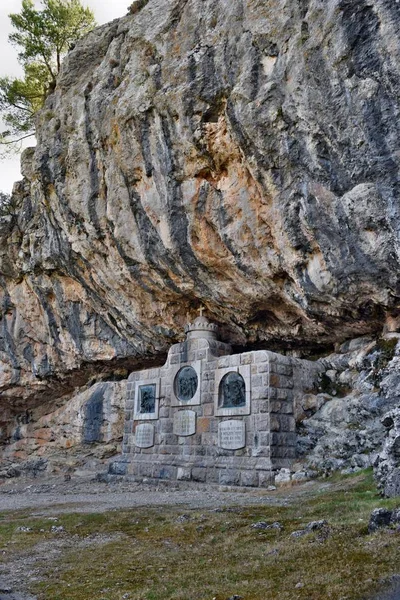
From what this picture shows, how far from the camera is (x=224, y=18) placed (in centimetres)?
1382

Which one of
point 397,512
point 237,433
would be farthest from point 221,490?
point 397,512

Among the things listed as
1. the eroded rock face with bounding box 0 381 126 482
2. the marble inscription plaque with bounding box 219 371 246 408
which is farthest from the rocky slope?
the marble inscription plaque with bounding box 219 371 246 408

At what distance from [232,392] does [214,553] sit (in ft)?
26.8

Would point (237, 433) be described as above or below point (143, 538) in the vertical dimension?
above

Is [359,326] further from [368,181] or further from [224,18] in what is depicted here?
[224,18]

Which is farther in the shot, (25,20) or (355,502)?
(25,20)

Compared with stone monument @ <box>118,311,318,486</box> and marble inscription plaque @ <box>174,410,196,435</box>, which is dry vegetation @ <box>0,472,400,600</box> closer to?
stone monument @ <box>118,311,318,486</box>

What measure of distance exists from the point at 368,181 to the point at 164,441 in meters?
8.85

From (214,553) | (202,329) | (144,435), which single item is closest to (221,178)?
(202,329)

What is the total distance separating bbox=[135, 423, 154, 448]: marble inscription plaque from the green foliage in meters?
15.4

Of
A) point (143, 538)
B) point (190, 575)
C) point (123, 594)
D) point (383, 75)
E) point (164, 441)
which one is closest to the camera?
point (123, 594)

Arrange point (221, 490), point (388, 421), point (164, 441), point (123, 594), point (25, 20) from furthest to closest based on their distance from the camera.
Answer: point (25, 20), point (164, 441), point (221, 490), point (388, 421), point (123, 594)

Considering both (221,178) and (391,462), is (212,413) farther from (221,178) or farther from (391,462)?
(391,462)

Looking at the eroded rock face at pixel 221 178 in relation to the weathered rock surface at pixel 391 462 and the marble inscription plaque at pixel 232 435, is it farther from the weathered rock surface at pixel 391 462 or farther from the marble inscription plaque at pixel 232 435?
the weathered rock surface at pixel 391 462
